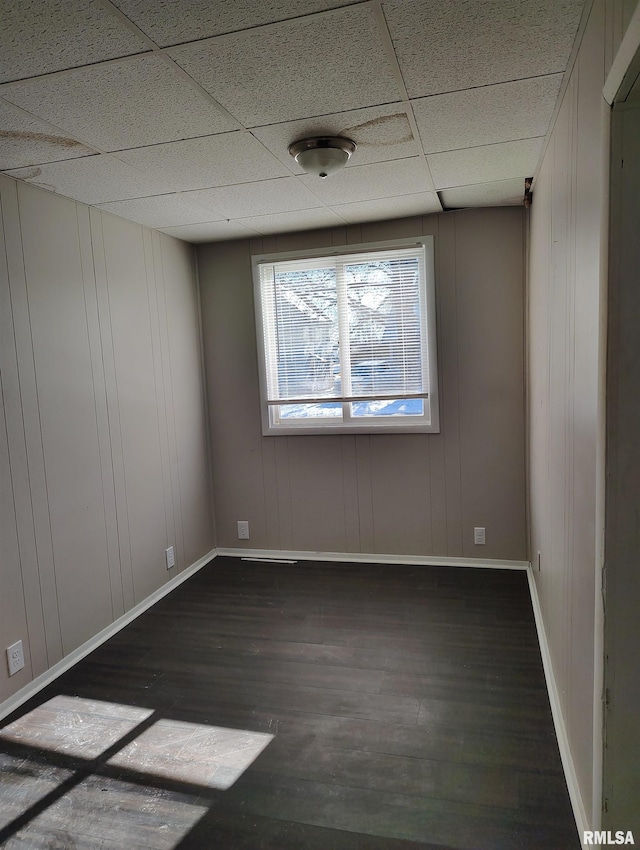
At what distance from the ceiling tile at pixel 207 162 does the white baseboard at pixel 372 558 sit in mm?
2689

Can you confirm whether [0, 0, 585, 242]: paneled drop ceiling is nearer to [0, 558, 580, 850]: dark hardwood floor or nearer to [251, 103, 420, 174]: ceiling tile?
[251, 103, 420, 174]: ceiling tile

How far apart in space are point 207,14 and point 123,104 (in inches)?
23.4

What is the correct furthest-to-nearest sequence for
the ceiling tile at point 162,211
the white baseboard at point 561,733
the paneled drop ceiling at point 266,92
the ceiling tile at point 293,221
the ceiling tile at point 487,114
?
the ceiling tile at point 293,221 < the ceiling tile at point 162,211 < the ceiling tile at point 487,114 < the white baseboard at point 561,733 < the paneled drop ceiling at point 266,92

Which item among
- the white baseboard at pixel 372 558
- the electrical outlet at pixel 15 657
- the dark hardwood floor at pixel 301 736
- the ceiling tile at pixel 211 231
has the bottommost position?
the dark hardwood floor at pixel 301 736

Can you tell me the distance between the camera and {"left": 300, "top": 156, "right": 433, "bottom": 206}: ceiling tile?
2705 mm

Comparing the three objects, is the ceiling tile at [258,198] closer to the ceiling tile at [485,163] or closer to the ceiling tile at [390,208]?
the ceiling tile at [390,208]

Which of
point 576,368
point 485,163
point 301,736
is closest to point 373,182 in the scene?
point 485,163

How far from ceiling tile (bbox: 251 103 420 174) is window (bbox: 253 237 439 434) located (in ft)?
4.37

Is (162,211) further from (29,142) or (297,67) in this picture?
(297,67)

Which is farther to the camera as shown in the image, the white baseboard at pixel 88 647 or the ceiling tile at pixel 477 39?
the white baseboard at pixel 88 647

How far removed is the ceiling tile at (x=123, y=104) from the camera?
5.59 feet

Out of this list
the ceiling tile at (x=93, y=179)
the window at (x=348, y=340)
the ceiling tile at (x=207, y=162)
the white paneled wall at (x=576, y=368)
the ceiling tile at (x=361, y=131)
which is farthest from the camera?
the window at (x=348, y=340)

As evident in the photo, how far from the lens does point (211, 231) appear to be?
3801 millimetres

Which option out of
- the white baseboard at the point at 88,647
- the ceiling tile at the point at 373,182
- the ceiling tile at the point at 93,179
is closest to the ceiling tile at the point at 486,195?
the ceiling tile at the point at 373,182
